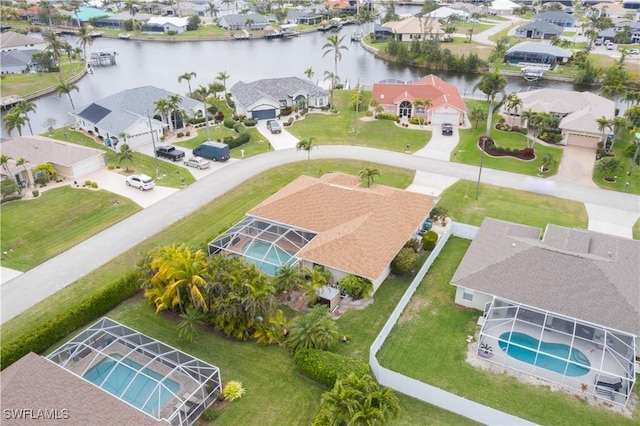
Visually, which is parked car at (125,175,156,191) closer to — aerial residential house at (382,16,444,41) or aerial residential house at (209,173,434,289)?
aerial residential house at (209,173,434,289)

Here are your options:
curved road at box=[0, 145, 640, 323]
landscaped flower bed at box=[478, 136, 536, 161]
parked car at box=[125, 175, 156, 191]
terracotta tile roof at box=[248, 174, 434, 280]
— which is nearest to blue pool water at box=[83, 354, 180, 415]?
curved road at box=[0, 145, 640, 323]

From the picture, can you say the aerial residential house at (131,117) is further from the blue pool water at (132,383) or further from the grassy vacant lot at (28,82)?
the blue pool water at (132,383)

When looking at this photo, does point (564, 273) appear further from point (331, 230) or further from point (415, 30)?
point (415, 30)

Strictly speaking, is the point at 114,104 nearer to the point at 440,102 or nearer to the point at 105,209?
the point at 105,209

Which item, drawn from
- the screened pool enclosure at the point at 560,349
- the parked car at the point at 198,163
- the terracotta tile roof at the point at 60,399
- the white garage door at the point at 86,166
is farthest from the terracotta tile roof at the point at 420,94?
the terracotta tile roof at the point at 60,399

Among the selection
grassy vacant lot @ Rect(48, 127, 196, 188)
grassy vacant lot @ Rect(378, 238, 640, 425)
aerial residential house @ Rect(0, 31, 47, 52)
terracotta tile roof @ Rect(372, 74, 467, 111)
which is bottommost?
grassy vacant lot @ Rect(378, 238, 640, 425)

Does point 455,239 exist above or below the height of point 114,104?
below

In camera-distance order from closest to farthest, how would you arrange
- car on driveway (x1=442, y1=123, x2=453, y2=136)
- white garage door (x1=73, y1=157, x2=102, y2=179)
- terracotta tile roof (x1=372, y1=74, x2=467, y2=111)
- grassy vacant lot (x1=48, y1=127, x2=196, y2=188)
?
grassy vacant lot (x1=48, y1=127, x2=196, y2=188)
white garage door (x1=73, y1=157, x2=102, y2=179)
car on driveway (x1=442, y1=123, x2=453, y2=136)
terracotta tile roof (x1=372, y1=74, x2=467, y2=111)

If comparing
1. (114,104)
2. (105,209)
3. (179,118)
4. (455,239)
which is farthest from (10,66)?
(455,239)
